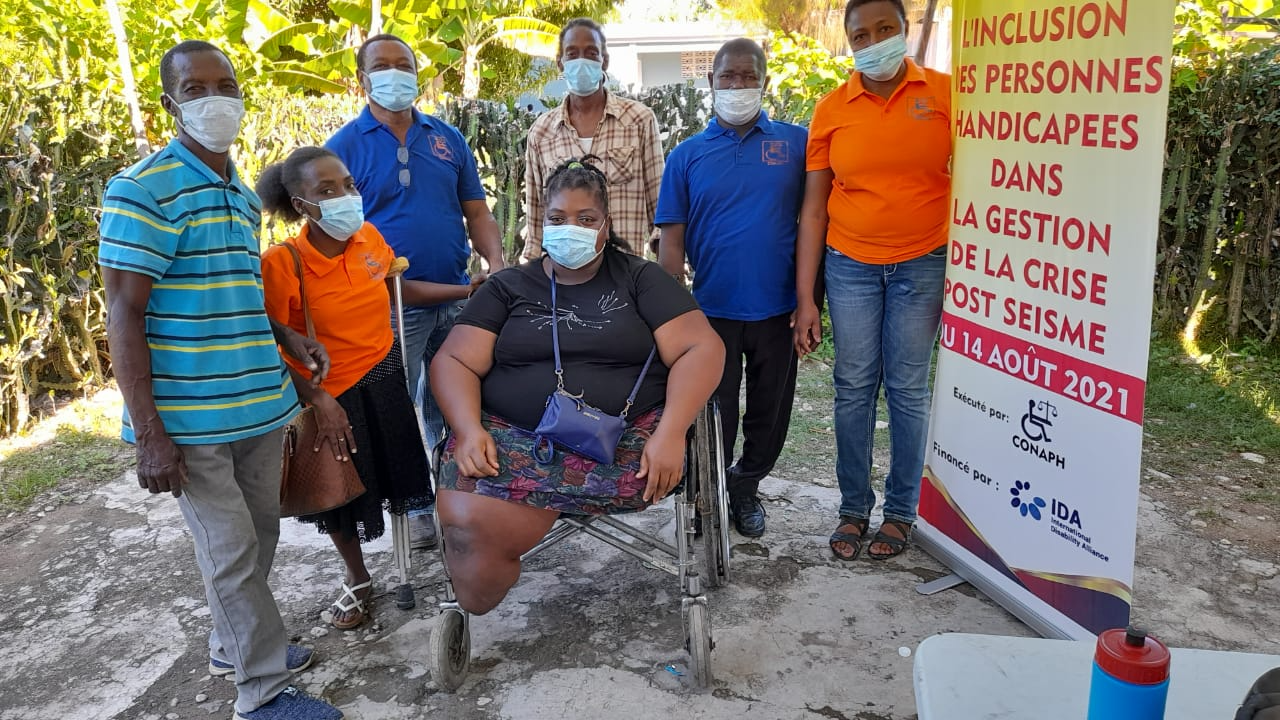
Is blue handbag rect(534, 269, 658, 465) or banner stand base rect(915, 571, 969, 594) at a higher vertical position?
blue handbag rect(534, 269, 658, 465)

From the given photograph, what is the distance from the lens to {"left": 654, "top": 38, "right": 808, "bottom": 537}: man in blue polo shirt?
3.34 m

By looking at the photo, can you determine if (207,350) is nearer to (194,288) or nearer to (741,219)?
(194,288)

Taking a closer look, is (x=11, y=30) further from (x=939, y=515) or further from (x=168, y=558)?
(x=939, y=515)

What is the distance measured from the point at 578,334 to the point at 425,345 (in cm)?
95

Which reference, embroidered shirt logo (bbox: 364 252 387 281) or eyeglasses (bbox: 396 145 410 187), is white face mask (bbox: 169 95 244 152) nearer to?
embroidered shirt logo (bbox: 364 252 387 281)

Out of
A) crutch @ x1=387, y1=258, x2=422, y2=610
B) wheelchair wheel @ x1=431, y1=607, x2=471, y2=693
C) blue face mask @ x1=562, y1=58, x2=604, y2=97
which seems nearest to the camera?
wheelchair wheel @ x1=431, y1=607, x2=471, y2=693

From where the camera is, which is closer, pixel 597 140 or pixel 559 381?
pixel 559 381

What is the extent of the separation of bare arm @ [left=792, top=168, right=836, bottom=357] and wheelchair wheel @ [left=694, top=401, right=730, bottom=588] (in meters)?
0.54

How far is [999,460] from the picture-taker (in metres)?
3.07

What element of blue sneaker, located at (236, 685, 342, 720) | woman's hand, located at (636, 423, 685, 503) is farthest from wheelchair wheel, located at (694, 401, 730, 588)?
blue sneaker, located at (236, 685, 342, 720)

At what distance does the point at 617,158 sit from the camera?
12.3ft

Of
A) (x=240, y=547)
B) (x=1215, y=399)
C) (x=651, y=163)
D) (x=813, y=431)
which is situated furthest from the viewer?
(x=1215, y=399)

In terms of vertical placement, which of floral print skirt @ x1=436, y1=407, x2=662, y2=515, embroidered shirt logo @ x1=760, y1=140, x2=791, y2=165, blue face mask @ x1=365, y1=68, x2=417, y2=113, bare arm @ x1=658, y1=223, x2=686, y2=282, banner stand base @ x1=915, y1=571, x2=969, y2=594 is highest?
blue face mask @ x1=365, y1=68, x2=417, y2=113

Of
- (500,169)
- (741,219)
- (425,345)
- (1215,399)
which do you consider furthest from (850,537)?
(500,169)
